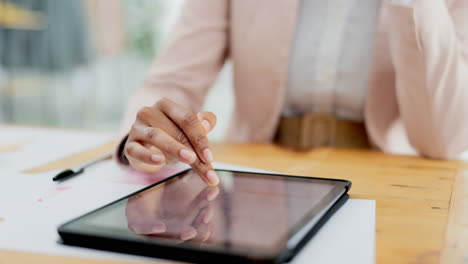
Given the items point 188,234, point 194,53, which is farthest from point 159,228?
point 194,53

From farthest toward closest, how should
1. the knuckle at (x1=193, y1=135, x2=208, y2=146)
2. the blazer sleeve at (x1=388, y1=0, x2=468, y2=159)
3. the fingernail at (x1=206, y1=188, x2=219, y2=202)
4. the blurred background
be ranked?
the blurred background < the blazer sleeve at (x1=388, y1=0, x2=468, y2=159) < the knuckle at (x1=193, y1=135, x2=208, y2=146) < the fingernail at (x1=206, y1=188, x2=219, y2=202)

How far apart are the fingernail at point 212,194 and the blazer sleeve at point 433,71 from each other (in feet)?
1.46

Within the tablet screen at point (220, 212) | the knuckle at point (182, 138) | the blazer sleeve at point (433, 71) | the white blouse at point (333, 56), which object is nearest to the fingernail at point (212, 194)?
the tablet screen at point (220, 212)

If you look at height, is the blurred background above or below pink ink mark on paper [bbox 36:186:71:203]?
below

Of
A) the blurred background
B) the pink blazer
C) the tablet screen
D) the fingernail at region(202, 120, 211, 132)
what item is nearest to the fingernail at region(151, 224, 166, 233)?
the tablet screen

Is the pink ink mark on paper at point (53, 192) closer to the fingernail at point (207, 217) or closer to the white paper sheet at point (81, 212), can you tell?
the white paper sheet at point (81, 212)

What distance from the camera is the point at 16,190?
1.97 ft

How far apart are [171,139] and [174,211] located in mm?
167

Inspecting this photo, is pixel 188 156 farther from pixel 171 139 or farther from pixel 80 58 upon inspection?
pixel 80 58

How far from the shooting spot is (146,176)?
2.23ft

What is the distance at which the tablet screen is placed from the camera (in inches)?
15.3

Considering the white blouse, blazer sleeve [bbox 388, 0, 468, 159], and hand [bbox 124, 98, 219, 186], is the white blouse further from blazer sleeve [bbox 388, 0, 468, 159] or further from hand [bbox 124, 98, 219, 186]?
hand [bbox 124, 98, 219, 186]

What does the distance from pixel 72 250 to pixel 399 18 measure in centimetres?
61

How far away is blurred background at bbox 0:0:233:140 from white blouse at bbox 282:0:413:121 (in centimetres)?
153
